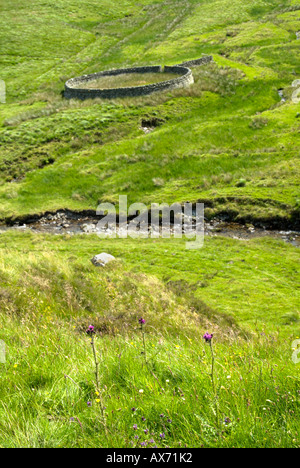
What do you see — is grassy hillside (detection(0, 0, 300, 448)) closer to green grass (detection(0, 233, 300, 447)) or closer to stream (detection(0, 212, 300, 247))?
green grass (detection(0, 233, 300, 447))

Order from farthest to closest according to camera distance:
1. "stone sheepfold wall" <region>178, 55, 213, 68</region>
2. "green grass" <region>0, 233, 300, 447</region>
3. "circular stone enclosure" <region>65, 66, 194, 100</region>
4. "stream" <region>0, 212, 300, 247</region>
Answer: "stone sheepfold wall" <region>178, 55, 213, 68</region>
"circular stone enclosure" <region>65, 66, 194, 100</region>
"stream" <region>0, 212, 300, 247</region>
"green grass" <region>0, 233, 300, 447</region>

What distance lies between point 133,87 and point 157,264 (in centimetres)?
3440

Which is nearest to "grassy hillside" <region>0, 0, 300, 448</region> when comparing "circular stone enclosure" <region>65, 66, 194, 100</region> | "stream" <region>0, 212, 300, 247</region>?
"stream" <region>0, 212, 300, 247</region>

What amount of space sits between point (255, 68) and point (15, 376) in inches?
2476

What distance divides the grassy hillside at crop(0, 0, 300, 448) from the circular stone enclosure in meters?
2.22

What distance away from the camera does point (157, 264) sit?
2184 centimetres

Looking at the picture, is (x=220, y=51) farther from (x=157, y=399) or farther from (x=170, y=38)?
(x=157, y=399)

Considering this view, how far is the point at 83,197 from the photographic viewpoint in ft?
106

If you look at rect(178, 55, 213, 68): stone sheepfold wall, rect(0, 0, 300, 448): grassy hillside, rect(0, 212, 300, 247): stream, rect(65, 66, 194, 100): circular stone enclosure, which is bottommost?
rect(0, 212, 300, 247): stream

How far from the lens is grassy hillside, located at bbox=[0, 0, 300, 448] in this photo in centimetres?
382

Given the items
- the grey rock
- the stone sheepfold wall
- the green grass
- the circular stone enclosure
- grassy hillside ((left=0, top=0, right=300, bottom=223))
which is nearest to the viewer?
the green grass

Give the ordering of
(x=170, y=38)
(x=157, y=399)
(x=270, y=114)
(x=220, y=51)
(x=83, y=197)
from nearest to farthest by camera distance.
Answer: (x=157, y=399), (x=83, y=197), (x=270, y=114), (x=220, y=51), (x=170, y=38)

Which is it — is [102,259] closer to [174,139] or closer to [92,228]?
[92,228]
